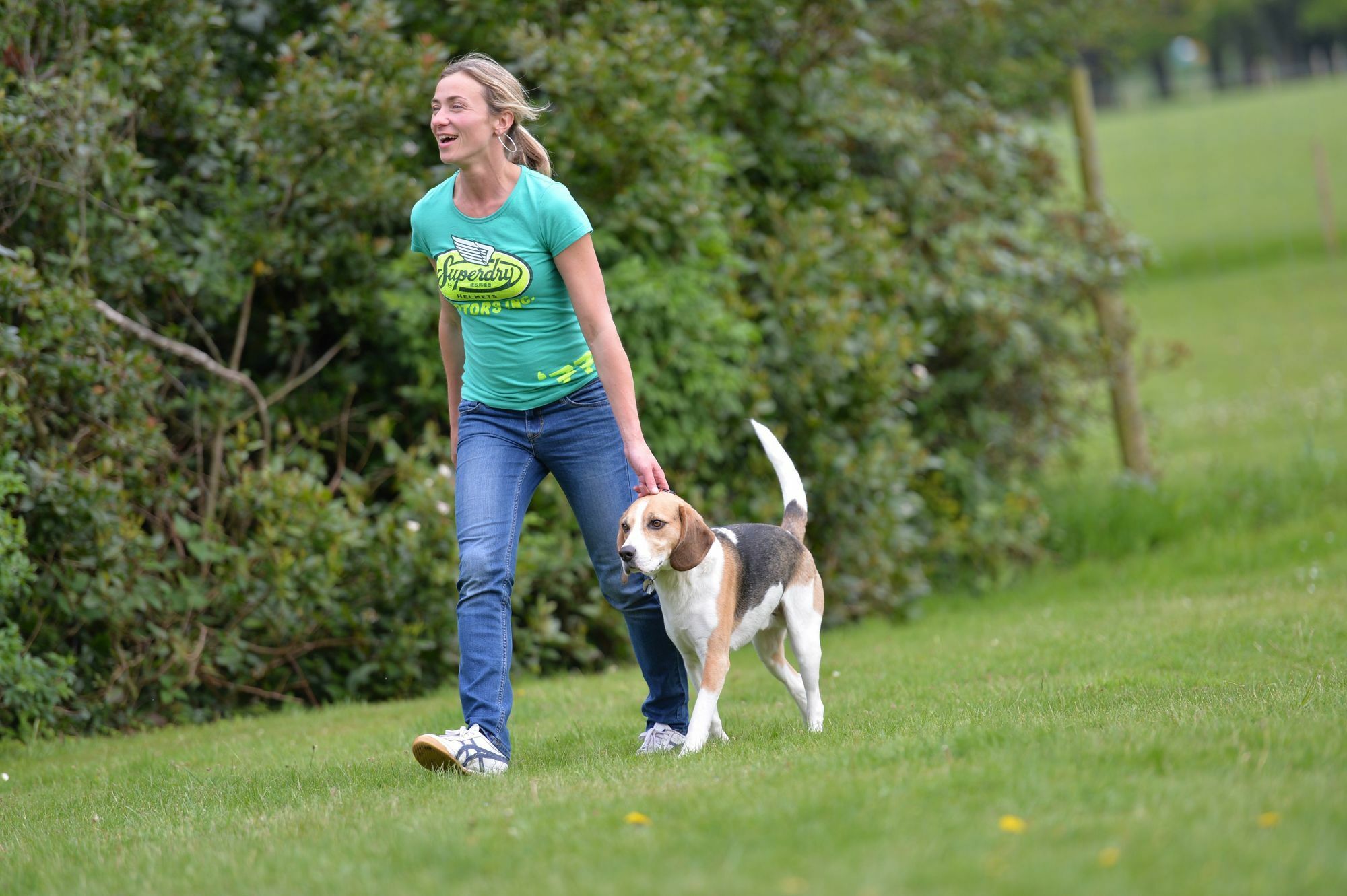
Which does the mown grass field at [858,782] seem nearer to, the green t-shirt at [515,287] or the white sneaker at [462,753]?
the white sneaker at [462,753]

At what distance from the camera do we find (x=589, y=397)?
17.7 feet

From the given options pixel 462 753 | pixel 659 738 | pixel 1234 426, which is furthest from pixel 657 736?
pixel 1234 426

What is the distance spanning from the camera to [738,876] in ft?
10.8

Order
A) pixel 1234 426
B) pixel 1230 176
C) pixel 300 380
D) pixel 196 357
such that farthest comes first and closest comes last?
pixel 1230 176
pixel 1234 426
pixel 300 380
pixel 196 357

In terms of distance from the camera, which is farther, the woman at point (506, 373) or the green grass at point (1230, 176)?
the green grass at point (1230, 176)

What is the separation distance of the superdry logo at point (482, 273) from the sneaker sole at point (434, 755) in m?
1.64

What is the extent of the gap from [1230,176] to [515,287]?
3583 cm

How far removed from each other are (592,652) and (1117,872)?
19.1 ft

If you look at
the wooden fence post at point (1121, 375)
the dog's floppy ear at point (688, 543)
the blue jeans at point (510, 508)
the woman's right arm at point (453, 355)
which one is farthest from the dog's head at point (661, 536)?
the wooden fence post at point (1121, 375)

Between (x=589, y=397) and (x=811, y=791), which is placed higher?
(x=589, y=397)

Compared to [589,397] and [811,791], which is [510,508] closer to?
[589,397]

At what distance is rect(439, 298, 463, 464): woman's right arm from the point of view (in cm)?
557

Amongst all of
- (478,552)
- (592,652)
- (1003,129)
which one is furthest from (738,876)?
(1003,129)

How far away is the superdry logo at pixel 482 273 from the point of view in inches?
202
